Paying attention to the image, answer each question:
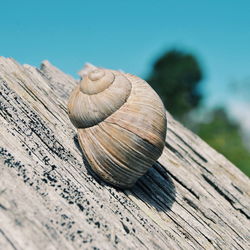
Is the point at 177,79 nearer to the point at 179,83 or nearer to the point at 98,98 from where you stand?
the point at 179,83

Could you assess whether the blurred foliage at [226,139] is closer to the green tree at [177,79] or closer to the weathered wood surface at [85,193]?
the green tree at [177,79]

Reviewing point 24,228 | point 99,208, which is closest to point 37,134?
point 99,208

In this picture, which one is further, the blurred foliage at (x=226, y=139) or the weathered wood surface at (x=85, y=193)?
the blurred foliage at (x=226, y=139)

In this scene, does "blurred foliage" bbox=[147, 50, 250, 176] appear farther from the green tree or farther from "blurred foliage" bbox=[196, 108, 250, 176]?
"blurred foliage" bbox=[196, 108, 250, 176]

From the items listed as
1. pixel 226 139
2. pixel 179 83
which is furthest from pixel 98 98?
pixel 179 83

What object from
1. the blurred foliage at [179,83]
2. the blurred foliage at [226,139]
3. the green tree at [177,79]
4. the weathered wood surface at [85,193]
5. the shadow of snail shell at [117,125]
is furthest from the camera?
the green tree at [177,79]

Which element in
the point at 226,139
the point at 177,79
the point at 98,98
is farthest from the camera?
the point at 177,79

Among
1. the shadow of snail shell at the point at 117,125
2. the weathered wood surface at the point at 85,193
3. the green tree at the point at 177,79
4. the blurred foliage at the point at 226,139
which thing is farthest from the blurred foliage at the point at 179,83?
the shadow of snail shell at the point at 117,125
